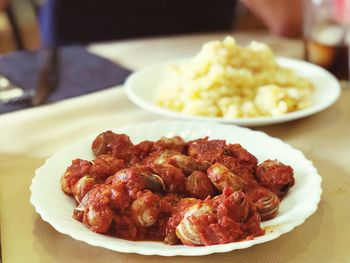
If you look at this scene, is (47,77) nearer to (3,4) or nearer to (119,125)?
(119,125)

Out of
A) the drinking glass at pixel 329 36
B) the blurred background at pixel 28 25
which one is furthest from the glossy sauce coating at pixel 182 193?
the blurred background at pixel 28 25

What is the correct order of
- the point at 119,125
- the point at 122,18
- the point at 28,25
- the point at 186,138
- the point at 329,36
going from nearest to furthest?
the point at 186,138, the point at 119,125, the point at 329,36, the point at 122,18, the point at 28,25

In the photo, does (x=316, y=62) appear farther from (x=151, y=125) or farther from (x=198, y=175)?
(x=198, y=175)

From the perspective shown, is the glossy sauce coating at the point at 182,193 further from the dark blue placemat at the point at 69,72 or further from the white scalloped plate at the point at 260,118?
the dark blue placemat at the point at 69,72

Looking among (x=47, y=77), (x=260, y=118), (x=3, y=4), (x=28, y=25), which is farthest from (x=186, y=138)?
(x=28, y=25)

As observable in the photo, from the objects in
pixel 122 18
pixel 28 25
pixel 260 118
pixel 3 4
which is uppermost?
pixel 260 118

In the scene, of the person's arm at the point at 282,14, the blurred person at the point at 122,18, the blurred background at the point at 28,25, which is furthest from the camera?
the blurred background at the point at 28,25

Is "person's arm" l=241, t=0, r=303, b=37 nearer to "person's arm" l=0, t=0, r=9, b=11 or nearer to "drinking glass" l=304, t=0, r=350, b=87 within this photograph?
"drinking glass" l=304, t=0, r=350, b=87
